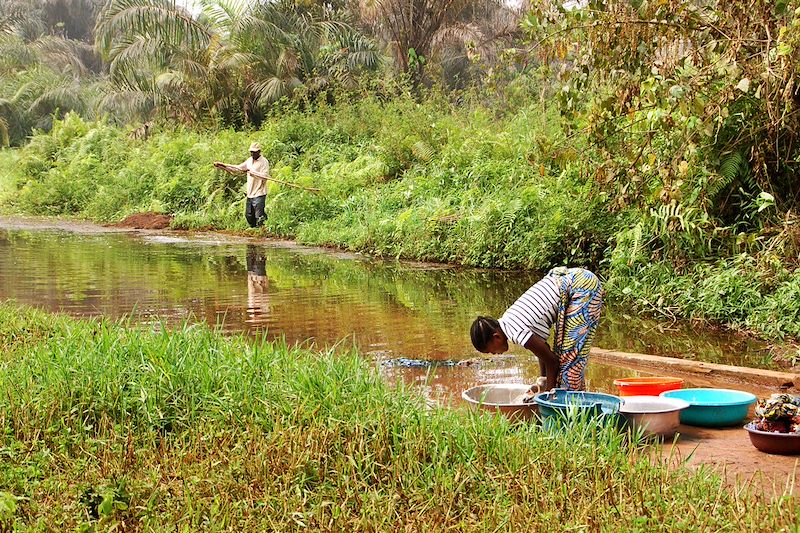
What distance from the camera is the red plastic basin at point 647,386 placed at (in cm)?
633

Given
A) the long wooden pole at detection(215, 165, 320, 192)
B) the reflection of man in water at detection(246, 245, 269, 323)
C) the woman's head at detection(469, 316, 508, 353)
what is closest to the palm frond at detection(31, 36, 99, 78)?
the long wooden pole at detection(215, 165, 320, 192)

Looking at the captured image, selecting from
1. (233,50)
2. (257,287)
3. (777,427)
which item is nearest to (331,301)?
(257,287)

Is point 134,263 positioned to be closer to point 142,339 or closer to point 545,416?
point 142,339

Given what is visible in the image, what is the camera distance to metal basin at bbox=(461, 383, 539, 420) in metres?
5.47

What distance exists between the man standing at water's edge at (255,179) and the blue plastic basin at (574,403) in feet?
43.9

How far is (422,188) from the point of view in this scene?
17.0 meters

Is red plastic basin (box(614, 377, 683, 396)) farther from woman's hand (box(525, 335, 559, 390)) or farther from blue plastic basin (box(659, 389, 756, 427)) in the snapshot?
woman's hand (box(525, 335, 559, 390))

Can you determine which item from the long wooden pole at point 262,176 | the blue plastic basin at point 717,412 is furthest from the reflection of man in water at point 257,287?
the blue plastic basin at point 717,412

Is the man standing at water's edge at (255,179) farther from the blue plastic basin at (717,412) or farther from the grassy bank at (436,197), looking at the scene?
the blue plastic basin at (717,412)

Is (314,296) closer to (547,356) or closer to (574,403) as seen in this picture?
(547,356)

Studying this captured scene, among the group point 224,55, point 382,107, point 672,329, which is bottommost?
point 672,329

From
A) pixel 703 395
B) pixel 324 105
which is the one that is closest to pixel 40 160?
pixel 324 105

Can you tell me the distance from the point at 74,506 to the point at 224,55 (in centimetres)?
2413

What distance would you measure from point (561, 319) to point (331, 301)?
5318 mm
